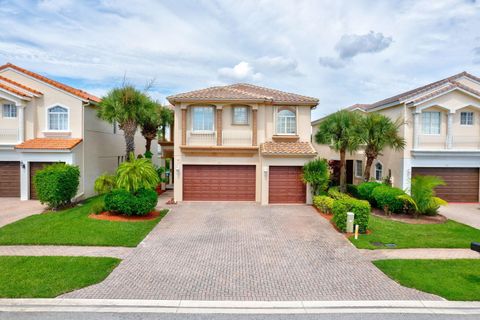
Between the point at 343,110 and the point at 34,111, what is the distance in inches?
800

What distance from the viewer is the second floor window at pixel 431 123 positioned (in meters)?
19.2

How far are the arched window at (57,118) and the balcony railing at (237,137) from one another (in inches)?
421

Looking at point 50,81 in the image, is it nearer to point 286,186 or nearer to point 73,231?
point 73,231

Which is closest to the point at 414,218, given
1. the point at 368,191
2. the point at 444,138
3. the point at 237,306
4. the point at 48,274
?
the point at 368,191

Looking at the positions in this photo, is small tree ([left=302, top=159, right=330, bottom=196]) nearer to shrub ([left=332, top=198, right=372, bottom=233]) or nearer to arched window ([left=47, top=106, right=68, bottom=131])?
shrub ([left=332, top=198, right=372, bottom=233])

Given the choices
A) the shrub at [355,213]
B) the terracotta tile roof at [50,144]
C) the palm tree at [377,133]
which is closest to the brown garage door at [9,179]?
the terracotta tile roof at [50,144]

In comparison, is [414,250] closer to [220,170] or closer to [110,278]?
[110,278]

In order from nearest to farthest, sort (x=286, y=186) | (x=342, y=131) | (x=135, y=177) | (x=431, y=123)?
(x=135, y=177)
(x=342, y=131)
(x=286, y=186)
(x=431, y=123)

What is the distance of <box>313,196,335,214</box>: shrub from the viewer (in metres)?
15.6

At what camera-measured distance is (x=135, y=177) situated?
46.2 feet

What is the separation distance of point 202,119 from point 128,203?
7686mm

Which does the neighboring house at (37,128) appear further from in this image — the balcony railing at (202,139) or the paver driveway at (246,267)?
the paver driveway at (246,267)

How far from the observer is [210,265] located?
906 cm

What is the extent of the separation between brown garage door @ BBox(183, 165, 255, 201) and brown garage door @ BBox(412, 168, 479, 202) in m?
11.1
